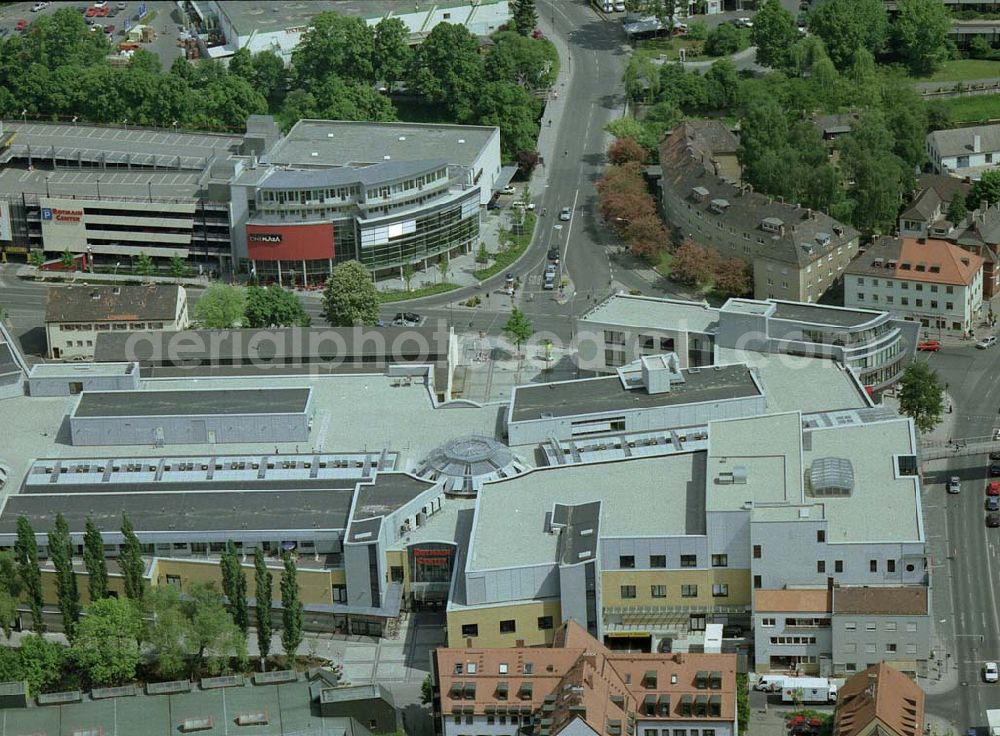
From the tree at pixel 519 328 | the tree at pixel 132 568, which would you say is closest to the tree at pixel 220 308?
the tree at pixel 519 328

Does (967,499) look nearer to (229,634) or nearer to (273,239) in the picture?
(229,634)

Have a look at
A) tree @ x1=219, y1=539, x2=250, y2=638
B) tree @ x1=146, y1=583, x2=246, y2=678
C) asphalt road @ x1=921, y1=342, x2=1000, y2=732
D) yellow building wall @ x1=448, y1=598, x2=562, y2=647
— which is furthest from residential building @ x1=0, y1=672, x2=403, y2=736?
asphalt road @ x1=921, y1=342, x2=1000, y2=732

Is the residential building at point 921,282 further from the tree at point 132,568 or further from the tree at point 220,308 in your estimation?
the tree at point 132,568

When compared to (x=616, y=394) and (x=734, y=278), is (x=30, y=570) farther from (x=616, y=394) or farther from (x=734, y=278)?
(x=734, y=278)

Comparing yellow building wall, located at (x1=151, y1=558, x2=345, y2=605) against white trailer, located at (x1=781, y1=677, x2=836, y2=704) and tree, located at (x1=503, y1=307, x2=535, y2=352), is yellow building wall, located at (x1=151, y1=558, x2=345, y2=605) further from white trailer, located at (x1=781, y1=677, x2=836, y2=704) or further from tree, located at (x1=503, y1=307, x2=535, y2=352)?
tree, located at (x1=503, y1=307, x2=535, y2=352)

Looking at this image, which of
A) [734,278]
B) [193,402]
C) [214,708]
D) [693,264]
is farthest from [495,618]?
[693,264]

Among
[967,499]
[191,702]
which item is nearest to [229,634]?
[191,702]
